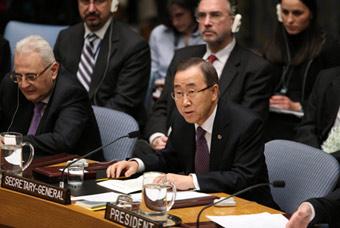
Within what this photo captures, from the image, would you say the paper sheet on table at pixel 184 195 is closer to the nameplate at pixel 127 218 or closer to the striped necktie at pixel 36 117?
the nameplate at pixel 127 218

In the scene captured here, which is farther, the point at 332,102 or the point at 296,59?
the point at 296,59

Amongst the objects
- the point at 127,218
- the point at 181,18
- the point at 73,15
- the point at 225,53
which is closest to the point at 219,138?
the point at 127,218

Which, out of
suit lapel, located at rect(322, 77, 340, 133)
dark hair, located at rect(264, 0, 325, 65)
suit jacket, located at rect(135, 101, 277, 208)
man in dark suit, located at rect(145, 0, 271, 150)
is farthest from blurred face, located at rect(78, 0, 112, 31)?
suit jacket, located at rect(135, 101, 277, 208)

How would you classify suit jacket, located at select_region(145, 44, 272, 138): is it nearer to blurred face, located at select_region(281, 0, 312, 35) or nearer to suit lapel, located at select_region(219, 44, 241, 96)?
suit lapel, located at select_region(219, 44, 241, 96)

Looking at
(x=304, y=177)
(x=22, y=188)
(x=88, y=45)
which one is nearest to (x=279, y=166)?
(x=304, y=177)

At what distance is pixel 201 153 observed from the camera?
4422mm

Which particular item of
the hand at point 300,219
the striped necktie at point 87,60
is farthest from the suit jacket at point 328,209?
the striped necktie at point 87,60

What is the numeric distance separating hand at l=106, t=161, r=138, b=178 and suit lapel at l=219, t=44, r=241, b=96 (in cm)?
147

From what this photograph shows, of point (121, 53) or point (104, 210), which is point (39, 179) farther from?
point (121, 53)

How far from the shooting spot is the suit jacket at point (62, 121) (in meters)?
4.86

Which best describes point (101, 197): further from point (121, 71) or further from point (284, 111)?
point (121, 71)

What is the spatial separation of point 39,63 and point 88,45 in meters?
1.48

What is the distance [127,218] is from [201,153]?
1.10 m

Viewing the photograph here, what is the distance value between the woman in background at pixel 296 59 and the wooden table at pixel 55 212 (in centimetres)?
199
